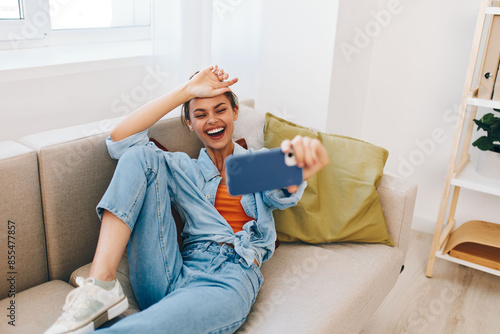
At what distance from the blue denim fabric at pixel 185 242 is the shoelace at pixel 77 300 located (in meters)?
0.12

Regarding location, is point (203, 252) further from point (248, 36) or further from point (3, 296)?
point (248, 36)

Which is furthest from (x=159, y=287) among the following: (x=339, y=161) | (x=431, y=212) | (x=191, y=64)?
(x=431, y=212)

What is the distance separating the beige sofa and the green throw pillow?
5 cm

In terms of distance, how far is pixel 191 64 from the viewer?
83.8 inches

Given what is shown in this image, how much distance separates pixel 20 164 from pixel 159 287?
1.66 ft

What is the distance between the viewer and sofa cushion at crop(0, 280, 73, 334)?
1189mm

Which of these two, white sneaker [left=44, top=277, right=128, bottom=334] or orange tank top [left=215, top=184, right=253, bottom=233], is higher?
orange tank top [left=215, top=184, right=253, bottom=233]

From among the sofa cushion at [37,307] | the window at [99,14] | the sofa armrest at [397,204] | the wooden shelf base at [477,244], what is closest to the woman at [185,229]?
the sofa cushion at [37,307]

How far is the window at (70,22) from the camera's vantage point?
6.11 feet

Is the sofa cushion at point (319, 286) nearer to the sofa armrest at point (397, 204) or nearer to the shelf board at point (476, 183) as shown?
the sofa armrest at point (397, 204)

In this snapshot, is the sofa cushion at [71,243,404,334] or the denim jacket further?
the denim jacket

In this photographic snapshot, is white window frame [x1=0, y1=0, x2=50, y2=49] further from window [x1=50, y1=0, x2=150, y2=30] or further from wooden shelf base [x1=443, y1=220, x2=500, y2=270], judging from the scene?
wooden shelf base [x1=443, y1=220, x2=500, y2=270]

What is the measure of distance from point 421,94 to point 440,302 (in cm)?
101

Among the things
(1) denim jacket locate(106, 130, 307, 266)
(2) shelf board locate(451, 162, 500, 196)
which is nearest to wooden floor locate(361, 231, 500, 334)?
(2) shelf board locate(451, 162, 500, 196)
